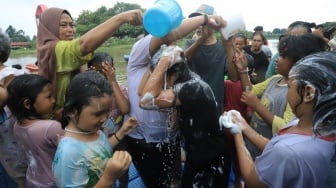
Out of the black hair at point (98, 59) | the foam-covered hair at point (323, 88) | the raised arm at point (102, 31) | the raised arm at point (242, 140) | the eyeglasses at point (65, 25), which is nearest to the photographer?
the foam-covered hair at point (323, 88)

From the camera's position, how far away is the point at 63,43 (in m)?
2.20

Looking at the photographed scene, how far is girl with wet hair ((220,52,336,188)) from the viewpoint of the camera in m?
1.31

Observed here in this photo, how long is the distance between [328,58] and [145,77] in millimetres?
1275

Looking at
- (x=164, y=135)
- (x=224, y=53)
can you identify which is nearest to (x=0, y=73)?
(x=164, y=135)

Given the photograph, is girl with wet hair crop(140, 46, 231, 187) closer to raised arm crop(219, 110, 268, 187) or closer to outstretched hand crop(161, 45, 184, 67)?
outstretched hand crop(161, 45, 184, 67)

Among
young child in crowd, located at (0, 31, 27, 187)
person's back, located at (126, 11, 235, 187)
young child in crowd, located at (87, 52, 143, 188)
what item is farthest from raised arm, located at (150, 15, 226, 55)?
young child in crowd, located at (0, 31, 27, 187)

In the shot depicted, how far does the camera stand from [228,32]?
2576 mm

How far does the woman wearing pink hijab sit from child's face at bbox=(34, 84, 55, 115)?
0.20 m

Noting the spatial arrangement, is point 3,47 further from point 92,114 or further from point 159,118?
point 159,118

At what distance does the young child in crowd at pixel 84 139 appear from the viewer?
1569 millimetres

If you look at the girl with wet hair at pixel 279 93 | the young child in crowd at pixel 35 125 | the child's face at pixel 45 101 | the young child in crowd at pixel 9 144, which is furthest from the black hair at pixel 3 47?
the girl with wet hair at pixel 279 93

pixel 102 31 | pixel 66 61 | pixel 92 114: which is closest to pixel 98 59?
pixel 66 61

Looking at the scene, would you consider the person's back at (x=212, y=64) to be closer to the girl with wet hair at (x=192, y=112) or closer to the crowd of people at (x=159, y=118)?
the crowd of people at (x=159, y=118)

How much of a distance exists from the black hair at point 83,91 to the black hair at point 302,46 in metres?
1.27
